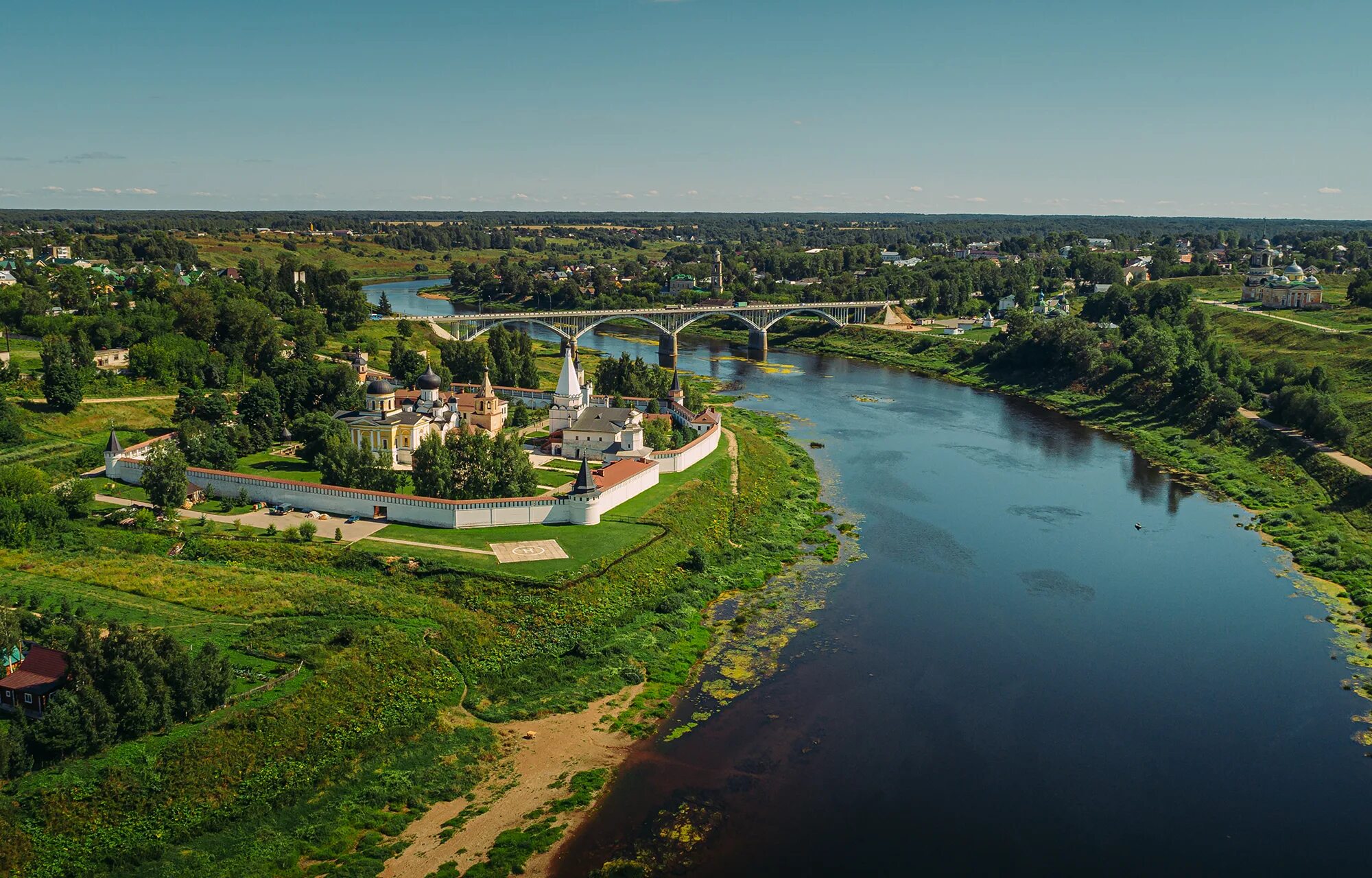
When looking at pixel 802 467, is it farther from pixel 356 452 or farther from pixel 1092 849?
pixel 1092 849

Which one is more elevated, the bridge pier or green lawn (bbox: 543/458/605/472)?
green lawn (bbox: 543/458/605/472)

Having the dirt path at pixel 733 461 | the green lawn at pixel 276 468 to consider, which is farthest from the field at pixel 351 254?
the dirt path at pixel 733 461

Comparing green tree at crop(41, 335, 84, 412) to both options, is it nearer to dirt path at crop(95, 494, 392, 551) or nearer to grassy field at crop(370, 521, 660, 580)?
dirt path at crop(95, 494, 392, 551)

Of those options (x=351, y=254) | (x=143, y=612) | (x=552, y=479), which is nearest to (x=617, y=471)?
(x=552, y=479)

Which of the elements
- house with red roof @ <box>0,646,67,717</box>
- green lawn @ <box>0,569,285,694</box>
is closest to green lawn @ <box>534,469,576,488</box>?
green lawn @ <box>0,569,285,694</box>

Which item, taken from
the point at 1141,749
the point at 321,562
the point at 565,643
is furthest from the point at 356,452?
the point at 1141,749

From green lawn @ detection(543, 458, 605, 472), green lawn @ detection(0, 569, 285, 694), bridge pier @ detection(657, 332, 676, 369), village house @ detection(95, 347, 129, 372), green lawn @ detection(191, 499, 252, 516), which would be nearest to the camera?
green lawn @ detection(0, 569, 285, 694)

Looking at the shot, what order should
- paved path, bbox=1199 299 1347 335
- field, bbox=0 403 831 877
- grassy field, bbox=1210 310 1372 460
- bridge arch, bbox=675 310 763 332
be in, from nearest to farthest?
field, bbox=0 403 831 877
grassy field, bbox=1210 310 1372 460
paved path, bbox=1199 299 1347 335
bridge arch, bbox=675 310 763 332

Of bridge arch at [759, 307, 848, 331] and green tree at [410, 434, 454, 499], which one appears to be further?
bridge arch at [759, 307, 848, 331]

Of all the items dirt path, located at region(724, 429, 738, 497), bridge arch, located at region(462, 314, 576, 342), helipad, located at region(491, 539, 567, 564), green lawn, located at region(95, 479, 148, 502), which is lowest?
dirt path, located at region(724, 429, 738, 497)
